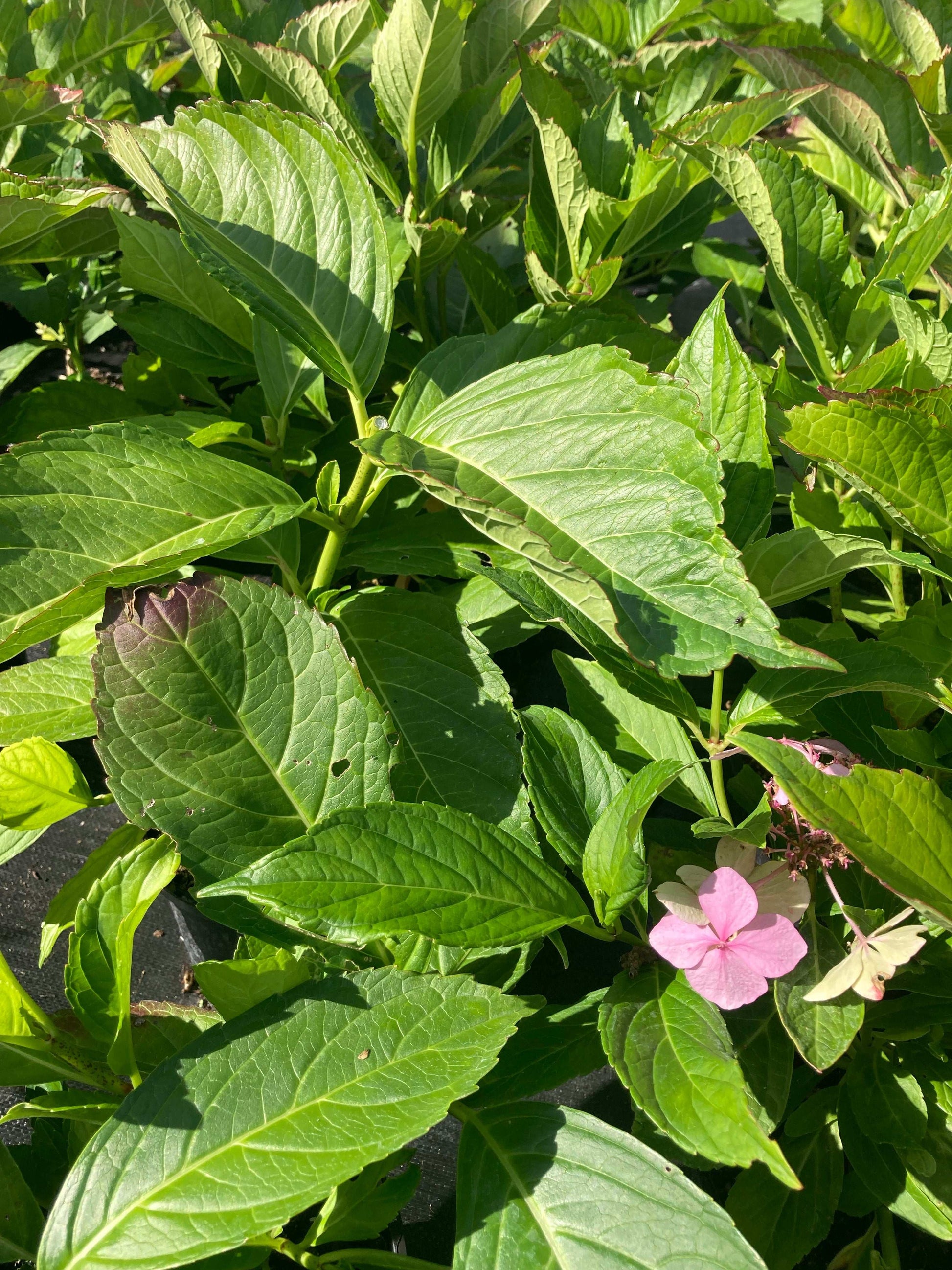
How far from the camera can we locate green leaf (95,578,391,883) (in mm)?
808

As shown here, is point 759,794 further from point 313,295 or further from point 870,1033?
point 313,295

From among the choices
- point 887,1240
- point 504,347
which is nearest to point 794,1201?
point 887,1240

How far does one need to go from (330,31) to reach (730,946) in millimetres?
1195

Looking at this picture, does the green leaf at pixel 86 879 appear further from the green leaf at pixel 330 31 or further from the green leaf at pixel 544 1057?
the green leaf at pixel 330 31

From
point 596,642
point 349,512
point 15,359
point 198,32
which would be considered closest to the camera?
point 596,642

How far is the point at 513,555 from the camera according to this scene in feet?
3.13

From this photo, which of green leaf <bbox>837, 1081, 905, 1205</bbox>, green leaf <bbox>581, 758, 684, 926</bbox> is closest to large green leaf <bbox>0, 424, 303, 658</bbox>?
green leaf <bbox>581, 758, 684, 926</bbox>

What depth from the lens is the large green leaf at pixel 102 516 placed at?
82 centimetres

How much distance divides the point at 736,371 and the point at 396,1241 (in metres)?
0.91

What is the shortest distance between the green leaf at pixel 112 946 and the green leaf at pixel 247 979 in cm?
6

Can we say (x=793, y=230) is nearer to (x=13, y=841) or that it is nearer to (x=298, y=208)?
(x=298, y=208)

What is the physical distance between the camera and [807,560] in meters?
0.84

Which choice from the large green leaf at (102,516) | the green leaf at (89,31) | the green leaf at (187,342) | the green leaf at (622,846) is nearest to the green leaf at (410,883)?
the green leaf at (622,846)

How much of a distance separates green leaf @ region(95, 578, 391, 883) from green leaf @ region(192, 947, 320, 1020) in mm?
72
